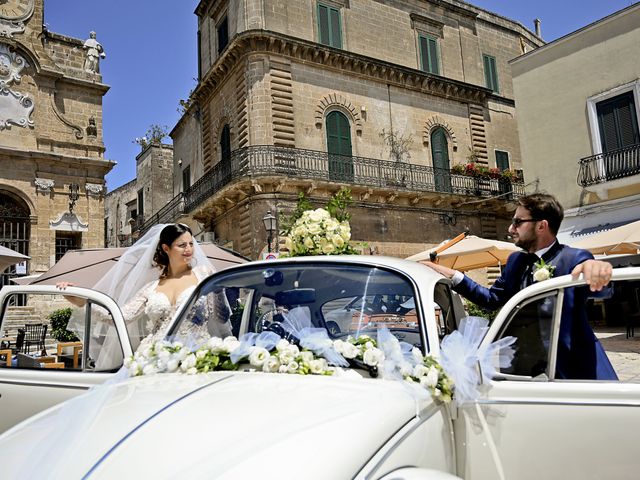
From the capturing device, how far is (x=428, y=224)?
20.6m

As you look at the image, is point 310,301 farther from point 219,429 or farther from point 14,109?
point 14,109

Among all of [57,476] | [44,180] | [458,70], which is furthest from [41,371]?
[458,70]

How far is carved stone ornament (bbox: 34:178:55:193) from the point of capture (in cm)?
2044

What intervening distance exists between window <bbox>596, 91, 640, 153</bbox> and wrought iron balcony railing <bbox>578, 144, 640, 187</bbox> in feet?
0.76

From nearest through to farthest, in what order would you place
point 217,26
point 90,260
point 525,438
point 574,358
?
point 525,438 < point 574,358 < point 90,260 < point 217,26

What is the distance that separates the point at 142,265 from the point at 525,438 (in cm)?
325

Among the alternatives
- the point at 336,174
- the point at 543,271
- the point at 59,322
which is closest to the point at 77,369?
the point at 543,271

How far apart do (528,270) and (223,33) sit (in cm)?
2049

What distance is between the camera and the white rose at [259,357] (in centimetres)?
222

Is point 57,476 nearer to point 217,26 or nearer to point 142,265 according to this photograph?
point 142,265

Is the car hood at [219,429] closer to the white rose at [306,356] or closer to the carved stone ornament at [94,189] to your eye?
the white rose at [306,356]

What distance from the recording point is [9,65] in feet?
66.7

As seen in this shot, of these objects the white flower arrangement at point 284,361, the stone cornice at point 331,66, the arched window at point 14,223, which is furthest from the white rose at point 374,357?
the arched window at point 14,223

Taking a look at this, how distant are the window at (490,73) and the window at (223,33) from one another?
42.0 feet
